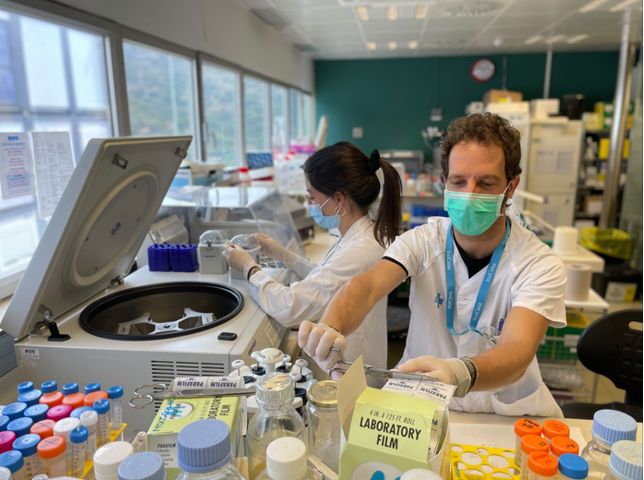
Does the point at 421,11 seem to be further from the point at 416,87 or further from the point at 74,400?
the point at 74,400

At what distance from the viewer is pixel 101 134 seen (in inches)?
98.7

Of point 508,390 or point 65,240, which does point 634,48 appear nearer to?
point 508,390

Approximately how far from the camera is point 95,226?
1.35m

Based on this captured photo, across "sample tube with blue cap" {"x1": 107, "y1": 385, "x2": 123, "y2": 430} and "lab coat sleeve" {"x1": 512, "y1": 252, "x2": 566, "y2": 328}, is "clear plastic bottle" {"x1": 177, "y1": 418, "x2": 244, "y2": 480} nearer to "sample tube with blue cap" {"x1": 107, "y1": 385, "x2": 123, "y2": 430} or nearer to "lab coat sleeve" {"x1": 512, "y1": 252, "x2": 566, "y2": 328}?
"sample tube with blue cap" {"x1": 107, "y1": 385, "x2": 123, "y2": 430}

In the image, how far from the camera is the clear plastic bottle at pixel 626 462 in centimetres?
58

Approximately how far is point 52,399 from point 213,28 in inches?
135

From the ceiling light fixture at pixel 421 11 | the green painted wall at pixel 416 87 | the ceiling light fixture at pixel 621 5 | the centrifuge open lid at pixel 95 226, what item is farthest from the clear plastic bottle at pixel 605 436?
the green painted wall at pixel 416 87

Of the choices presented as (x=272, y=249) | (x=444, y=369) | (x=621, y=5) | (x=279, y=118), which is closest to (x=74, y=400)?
(x=444, y=369)

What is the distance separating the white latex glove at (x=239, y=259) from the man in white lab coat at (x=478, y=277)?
52 centimetres

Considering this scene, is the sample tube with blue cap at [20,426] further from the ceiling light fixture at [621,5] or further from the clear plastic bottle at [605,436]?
the ceiling light fixture at [621,5]

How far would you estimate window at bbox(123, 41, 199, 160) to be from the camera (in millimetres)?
3012

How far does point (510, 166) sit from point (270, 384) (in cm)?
89

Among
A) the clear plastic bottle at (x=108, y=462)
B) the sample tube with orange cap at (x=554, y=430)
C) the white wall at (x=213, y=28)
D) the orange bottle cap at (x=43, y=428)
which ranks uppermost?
the white wall at (x=213, y=28)

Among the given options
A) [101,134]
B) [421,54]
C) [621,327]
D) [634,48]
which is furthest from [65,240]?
[421,54]
